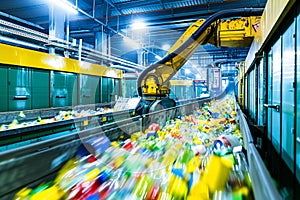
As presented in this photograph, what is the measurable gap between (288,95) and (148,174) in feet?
4.30

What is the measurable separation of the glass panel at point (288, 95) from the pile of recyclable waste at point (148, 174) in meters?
0.36

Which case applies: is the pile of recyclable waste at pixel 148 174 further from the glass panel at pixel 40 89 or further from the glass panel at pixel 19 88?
the glass panel at pixel 40 89

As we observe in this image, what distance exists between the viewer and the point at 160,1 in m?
6.48

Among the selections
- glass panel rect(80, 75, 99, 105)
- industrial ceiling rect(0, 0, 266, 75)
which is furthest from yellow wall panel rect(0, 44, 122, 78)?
industrial ceiling rect(0, 0, 266, 75)

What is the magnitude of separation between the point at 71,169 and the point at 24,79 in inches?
171

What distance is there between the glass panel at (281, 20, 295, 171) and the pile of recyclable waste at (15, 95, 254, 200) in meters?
0.36

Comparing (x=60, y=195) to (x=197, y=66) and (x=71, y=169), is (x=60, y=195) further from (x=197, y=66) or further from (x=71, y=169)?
(x=197, y=66)

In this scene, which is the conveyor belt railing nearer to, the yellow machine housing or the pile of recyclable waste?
the pile of recyclable waste

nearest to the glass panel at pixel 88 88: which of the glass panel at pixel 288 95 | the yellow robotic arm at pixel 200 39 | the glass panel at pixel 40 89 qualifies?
the glass panel at pixel 40 89

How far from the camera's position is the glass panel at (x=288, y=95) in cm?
161

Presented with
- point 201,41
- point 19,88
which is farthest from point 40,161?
point 201,41

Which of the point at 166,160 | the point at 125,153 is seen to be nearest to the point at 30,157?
the point at 125,153

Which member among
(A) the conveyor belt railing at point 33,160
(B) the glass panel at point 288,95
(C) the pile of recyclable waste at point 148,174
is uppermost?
(B) the glass panel at point 288,95

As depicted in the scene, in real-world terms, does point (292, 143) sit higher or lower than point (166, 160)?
higher
